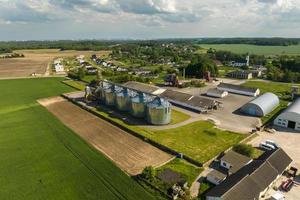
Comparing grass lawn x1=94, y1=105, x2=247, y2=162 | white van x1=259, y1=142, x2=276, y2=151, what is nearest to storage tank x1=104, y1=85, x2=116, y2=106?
grass lawn x1=94, y1=105, x2=247, y2=162

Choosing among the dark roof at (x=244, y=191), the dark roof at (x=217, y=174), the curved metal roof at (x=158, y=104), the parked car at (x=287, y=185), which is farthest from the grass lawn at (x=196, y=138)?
the parked car at (x=287, y=185)

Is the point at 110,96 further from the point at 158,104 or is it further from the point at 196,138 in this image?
the point at 196,138

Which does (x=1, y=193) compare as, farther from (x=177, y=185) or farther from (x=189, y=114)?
(x=189, y=114)

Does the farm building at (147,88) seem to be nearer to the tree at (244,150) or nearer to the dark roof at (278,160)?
the tree at (244,150)

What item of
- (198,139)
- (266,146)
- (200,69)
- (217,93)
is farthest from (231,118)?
(200,69)

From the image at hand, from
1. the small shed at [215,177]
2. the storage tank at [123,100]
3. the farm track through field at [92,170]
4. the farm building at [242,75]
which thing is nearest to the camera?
the farm track through field at [92,170]

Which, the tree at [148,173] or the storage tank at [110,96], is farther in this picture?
the storage tank at [110,96]
